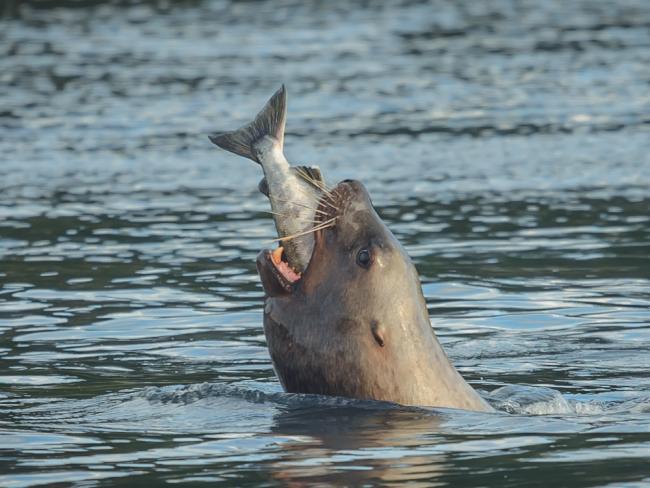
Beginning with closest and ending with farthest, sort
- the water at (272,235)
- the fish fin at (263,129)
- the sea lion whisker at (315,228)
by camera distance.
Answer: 1. the water at (272,235)
2. the sea lion whisker at (315,228)
3. the fish fin at (263,129)

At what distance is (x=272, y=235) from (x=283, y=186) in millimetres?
6165

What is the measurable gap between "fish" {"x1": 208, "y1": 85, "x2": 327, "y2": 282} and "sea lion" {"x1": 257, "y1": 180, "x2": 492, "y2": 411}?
0.51ft

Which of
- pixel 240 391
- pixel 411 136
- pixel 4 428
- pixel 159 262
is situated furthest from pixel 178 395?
pixel 411 136

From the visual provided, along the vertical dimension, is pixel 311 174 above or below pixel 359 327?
above

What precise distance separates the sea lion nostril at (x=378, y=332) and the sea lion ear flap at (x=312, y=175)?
86cm

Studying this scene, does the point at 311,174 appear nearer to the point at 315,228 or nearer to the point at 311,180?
the point at 311,180

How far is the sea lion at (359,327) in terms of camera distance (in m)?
8.29

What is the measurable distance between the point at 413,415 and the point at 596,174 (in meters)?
10.1

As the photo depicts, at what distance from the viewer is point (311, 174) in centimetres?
888

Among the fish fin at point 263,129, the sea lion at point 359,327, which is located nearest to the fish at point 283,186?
the fish fin at point 263,129

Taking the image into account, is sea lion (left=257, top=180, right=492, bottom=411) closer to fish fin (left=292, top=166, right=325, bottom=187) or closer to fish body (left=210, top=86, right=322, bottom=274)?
fish body (left=210, top=86, right=322, bottom=274)

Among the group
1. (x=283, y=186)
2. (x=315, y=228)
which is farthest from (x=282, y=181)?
(x=315, y=228)

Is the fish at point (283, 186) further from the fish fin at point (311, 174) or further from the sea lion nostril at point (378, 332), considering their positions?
the sea lion nostril at point (378, 332)

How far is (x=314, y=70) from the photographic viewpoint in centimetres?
2612
